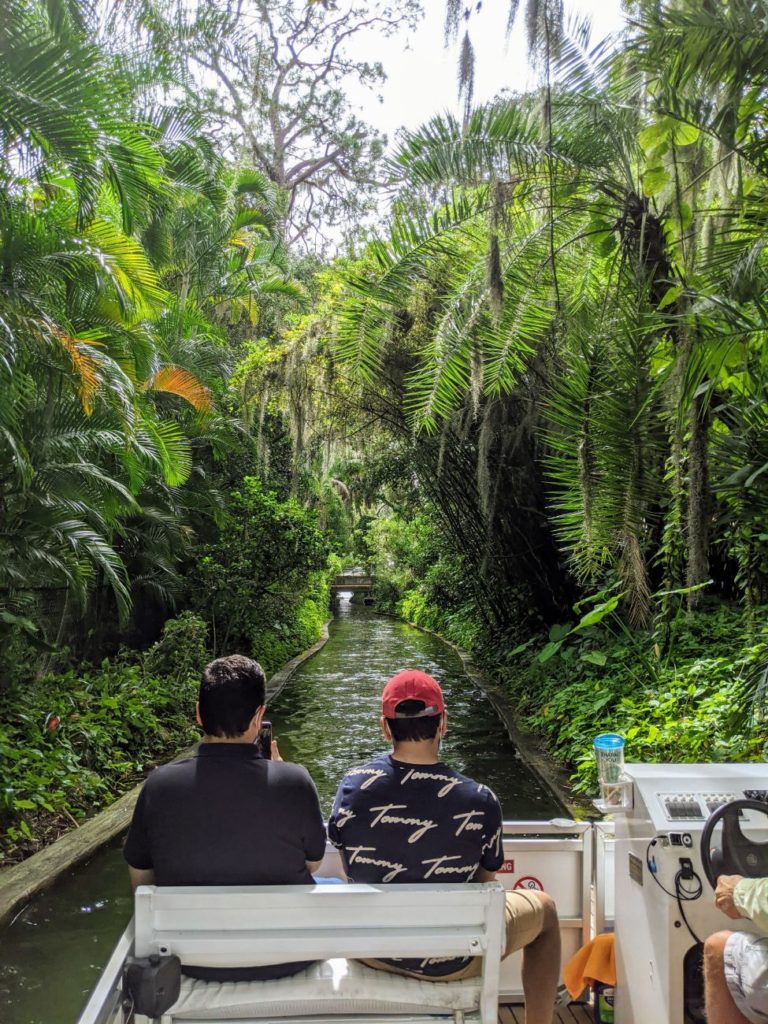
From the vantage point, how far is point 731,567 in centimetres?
927

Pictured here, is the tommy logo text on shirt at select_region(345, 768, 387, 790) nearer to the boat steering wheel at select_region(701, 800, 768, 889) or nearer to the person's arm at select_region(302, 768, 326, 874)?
the person's arm at select_region(302, 768, 326, 874)

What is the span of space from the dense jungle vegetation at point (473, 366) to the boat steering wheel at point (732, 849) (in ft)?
7.39

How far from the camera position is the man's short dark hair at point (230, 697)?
243 centimetres

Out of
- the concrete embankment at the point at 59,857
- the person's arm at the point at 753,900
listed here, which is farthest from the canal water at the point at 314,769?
the person's arm at the point at 753,900

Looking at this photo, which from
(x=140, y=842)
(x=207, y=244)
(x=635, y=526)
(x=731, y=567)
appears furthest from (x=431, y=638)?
(x=140, y=842)

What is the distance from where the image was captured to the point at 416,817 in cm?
243

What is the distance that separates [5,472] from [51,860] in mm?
3445

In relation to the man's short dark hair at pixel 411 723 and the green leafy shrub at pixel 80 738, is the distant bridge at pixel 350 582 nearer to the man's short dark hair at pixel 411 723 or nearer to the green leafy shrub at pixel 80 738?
the green leafy shrub at pixel 80 738

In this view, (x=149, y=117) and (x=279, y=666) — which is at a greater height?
(x=149, y=117)

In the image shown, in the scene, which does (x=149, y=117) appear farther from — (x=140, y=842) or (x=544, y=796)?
(x=140, y=842)

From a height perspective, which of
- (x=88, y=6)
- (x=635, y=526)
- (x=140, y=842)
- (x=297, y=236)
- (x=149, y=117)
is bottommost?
(x=140, y=842)

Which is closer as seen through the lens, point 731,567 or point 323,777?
point 323,777

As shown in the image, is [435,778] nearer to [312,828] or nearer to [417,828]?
[417,828]

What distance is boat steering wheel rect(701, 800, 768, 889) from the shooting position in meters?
2.44
